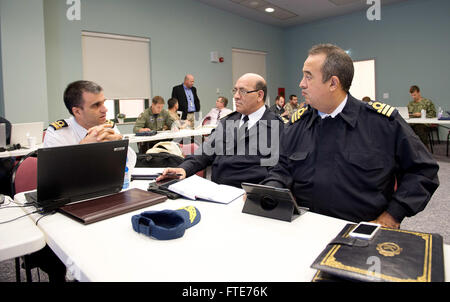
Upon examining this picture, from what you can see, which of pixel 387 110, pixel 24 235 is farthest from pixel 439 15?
pixel 24 235

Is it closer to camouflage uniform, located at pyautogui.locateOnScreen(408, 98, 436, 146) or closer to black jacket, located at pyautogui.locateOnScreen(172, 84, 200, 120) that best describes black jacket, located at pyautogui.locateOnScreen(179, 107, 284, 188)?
black jacket, located at pyautogui.locateOnScreen(172, 84, 200, 120)

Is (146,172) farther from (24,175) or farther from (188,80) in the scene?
(188,80)

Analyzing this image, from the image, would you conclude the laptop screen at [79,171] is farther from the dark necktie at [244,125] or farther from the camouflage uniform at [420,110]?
the camouflage uniform at [420,110]

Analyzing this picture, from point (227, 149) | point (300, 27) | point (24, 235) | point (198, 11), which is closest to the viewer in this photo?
point (24, 235)

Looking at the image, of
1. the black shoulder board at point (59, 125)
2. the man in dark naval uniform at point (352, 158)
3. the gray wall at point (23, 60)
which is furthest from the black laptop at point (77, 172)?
the gray wall at point (23, 60)

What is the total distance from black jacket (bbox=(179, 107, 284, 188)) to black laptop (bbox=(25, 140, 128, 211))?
0.63 metres

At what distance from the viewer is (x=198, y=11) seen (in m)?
7.79

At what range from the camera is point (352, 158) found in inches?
59.9

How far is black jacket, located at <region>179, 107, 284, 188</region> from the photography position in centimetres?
220

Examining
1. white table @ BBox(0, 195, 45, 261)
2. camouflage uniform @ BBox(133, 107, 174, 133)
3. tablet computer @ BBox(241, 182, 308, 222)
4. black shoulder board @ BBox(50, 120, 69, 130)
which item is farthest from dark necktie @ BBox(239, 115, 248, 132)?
camouflage uniform @ BBox(133, 107, 174, 133)

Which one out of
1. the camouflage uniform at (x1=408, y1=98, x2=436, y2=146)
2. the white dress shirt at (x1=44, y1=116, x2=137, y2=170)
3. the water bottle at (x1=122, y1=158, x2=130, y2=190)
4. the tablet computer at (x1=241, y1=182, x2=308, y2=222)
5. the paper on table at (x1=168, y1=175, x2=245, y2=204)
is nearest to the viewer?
the tablet computer at (x1=241, y1=182, x2=308, y2=222)

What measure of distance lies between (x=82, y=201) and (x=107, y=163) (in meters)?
0.20

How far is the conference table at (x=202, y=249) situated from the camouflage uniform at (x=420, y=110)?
658 cm
